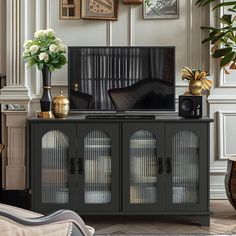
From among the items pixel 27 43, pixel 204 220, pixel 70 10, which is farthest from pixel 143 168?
pixel 70 10

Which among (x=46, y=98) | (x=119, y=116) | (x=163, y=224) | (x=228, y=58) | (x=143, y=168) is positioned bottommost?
(x=163, y=224)

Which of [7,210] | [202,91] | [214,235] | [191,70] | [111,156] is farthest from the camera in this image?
[202,91]

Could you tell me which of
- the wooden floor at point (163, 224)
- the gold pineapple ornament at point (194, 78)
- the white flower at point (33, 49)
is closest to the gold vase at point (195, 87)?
the gold pineapple ornament at point (194, 78)

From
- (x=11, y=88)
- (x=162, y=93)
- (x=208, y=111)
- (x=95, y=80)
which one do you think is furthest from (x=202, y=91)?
(x=11, y=88)

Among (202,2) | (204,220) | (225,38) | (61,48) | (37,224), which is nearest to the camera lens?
(37,224)

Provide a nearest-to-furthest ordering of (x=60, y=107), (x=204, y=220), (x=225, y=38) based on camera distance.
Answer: (x=204, y=220) → (x=60, y=107) → (x=225, y=38)

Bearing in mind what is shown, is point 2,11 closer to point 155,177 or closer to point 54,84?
point 54,84

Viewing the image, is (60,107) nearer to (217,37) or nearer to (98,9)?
(98,9)

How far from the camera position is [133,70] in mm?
3205

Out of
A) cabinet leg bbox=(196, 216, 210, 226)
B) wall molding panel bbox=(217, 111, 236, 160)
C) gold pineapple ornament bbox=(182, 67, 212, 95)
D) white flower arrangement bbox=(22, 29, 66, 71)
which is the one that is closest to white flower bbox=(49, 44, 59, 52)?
white flower arrangement bbox=(22, 29, 66, 71)

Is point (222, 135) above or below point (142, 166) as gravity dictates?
above

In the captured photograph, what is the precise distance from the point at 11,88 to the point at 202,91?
146 centimetres

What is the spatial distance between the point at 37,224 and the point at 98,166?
2.41 meters

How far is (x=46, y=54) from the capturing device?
318 cm
